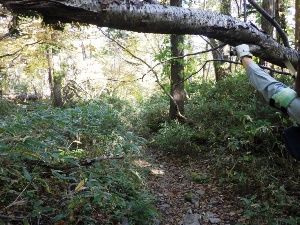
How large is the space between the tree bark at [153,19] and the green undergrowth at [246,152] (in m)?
2.37

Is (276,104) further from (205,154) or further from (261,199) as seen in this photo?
(205,154)

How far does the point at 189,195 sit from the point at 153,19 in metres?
3.74

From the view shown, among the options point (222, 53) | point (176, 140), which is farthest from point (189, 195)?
point (222, 53)

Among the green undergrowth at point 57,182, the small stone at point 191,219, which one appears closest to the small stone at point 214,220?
the small stone at point 191,219

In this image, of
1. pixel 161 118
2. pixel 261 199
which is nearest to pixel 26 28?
pixel 161 118

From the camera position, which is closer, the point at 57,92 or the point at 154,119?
the point at 154,119

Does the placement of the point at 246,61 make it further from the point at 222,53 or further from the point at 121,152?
the point at 222,53

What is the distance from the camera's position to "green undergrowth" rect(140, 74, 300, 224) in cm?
398

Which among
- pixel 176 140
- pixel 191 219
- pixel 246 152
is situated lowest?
pixel 191 219

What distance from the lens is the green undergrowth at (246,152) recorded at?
3.98 metres

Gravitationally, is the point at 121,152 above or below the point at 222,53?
below

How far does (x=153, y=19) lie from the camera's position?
1.96m

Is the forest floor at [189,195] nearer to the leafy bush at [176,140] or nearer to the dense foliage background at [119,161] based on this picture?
the dense foliage background at [119,161]

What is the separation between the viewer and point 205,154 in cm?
652
